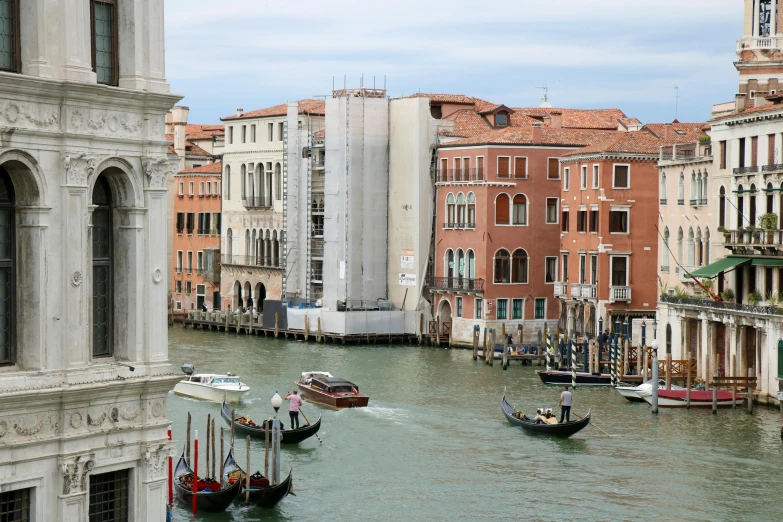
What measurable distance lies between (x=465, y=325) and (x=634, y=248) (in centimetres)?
568

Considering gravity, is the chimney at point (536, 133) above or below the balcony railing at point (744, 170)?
above

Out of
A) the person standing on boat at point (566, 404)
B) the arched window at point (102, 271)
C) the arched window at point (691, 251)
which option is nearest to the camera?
the arched window at point (102, 271)

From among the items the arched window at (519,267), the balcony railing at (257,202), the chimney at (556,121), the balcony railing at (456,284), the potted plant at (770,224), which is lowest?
the balcony railing at (456,284)

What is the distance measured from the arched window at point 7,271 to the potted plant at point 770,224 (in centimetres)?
2262

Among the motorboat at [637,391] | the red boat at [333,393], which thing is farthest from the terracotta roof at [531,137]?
the red boat at [333,393]

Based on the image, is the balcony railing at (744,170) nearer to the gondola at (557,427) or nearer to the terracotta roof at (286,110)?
the gondola at (557,427)

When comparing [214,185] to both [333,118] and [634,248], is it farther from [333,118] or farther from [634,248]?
[634,248]

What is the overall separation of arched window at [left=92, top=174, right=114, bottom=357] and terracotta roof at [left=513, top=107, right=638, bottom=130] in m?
39.5

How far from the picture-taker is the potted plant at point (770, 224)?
3000 centimetres

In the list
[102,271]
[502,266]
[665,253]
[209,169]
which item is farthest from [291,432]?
[209,169]

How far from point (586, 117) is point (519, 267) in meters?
8.58

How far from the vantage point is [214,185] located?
53.8 m

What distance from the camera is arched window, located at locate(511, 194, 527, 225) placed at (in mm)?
43344

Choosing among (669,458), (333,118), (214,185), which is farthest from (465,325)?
(669,458)
